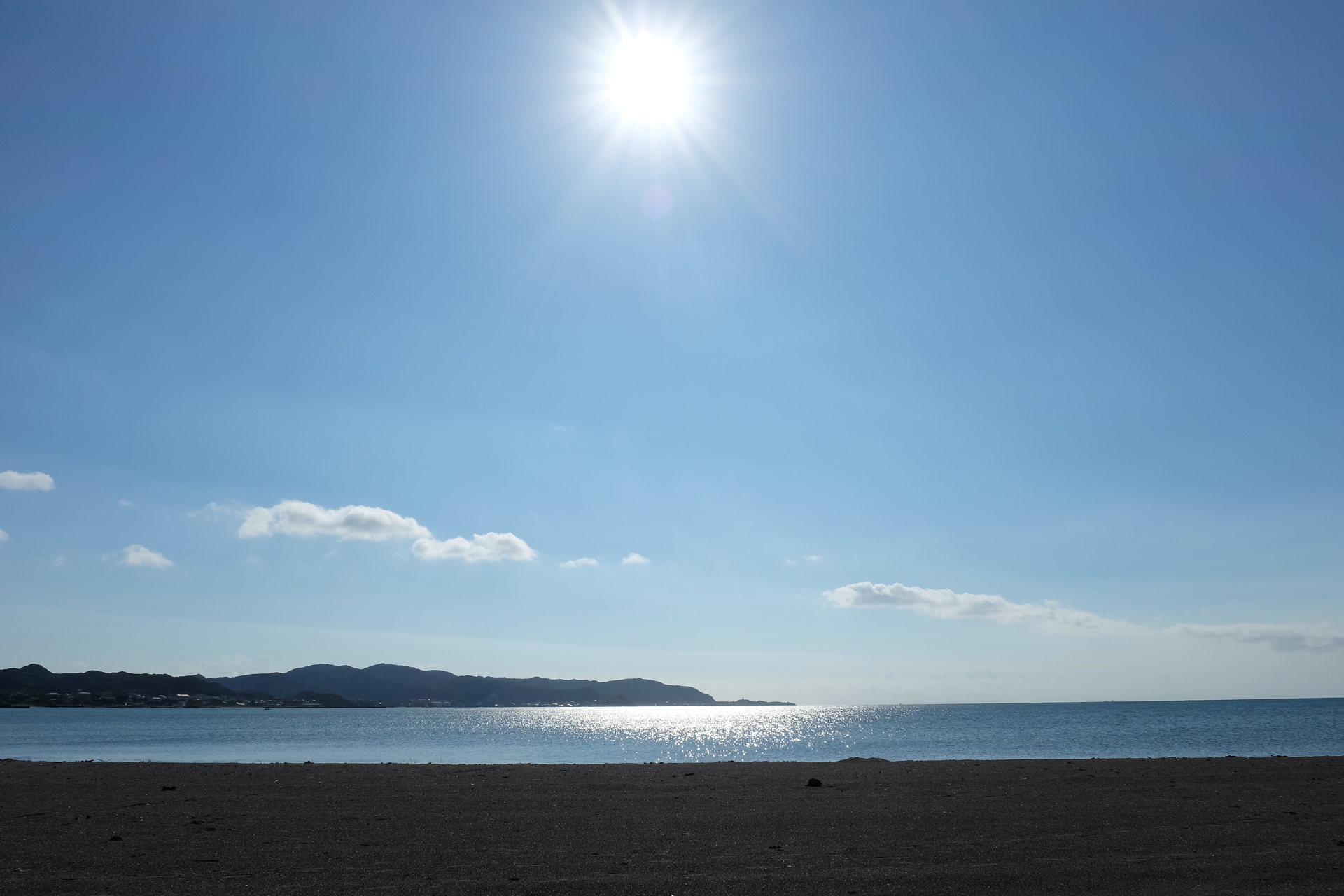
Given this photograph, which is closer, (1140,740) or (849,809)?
(849,809)

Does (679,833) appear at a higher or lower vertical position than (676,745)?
higher

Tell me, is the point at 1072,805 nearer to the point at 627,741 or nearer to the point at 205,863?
the point at 205,863

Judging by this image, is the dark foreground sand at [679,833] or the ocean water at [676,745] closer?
the dark foreground sand at [679,833]

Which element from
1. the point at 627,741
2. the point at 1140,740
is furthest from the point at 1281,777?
the point at 627,741

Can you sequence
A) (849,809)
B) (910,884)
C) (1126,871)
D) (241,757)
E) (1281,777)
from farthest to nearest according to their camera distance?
(241,757) → (1281,777) → (849,809) → (1126,871) → (910,884)

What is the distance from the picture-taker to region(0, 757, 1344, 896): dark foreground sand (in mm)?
12539

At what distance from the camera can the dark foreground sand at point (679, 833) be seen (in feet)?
41.1

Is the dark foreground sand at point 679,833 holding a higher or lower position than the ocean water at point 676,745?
higher

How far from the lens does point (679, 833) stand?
55.3 ft

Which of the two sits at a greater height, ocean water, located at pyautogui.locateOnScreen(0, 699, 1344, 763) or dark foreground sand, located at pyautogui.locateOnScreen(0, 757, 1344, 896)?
dark foreground sand, located at pyautogui.locateOnScreen(0, 757, 1344, 896)

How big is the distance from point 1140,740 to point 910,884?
65.5 m

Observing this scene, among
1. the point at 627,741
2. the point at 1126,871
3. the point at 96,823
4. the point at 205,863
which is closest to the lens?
the point at 1126,871

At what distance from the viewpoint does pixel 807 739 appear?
90312 millimetres

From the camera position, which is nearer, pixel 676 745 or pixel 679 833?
pixel 679 833
